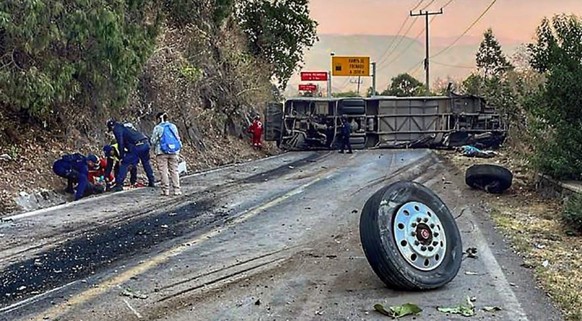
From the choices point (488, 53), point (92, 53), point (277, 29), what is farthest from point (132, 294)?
point (488, 53)

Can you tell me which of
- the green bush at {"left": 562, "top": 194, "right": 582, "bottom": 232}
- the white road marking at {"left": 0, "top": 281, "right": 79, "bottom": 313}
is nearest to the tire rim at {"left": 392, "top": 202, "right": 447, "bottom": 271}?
the white road marking at {"left": 0, "top": 281, "right": 79, "bottom": 313}

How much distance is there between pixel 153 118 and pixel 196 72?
391 cm

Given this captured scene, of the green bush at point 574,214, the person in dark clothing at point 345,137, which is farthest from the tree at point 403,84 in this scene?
the green bush at point 574,214

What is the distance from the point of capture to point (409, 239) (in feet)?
19.5

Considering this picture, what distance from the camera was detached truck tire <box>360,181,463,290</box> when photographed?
18.8ft

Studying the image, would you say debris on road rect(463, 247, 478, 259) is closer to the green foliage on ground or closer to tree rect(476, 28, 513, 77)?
the green foliage on ground

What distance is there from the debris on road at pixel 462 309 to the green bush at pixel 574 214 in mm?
4069

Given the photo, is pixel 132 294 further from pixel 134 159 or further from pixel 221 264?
pixel 134 159

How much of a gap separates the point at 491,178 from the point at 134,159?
697cm

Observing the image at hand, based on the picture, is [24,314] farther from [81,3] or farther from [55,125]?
[55,125]

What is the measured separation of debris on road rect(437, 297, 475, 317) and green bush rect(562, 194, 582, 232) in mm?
4069

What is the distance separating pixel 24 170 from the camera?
12.6 m

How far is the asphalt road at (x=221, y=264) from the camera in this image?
538 cm

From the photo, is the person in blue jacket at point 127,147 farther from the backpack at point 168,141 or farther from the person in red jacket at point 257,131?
the person in red jacket at point 257,131
